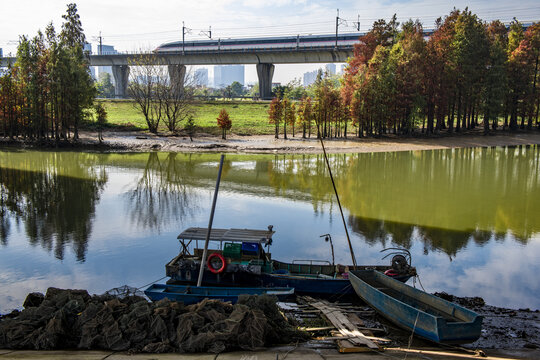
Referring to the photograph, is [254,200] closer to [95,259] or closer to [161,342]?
[95,259]

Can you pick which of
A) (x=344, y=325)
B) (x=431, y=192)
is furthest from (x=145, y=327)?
(x=431, y=192)

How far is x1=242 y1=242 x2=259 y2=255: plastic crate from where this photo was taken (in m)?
15.7

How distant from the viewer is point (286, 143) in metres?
54.8

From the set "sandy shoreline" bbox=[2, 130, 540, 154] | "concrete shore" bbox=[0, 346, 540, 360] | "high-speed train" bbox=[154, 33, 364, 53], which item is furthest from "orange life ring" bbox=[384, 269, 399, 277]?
"high-speed train" bbox=[154, 33, 364, 53]

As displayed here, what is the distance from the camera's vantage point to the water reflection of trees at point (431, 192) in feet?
70.5

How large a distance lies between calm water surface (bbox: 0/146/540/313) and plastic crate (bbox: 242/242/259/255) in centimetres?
247

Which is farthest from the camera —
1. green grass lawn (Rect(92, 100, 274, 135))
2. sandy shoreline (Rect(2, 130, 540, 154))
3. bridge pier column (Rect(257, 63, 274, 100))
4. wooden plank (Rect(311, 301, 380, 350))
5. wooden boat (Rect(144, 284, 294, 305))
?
bridge pier column (Rect(257, 63, 274, 100))

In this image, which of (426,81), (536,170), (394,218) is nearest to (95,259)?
(394,218)

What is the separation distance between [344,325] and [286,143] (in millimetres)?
43276

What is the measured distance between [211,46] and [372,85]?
40.9 m

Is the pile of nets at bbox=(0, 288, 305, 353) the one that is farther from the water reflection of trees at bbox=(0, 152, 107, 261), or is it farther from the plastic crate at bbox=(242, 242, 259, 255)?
the water reflection of trees at bbox=(0, 152, 107, 261)

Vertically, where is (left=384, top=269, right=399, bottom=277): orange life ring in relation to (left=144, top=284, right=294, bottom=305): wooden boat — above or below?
above

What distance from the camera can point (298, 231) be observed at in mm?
21188

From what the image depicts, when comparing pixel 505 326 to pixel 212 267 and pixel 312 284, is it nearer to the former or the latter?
pixel 312 284
